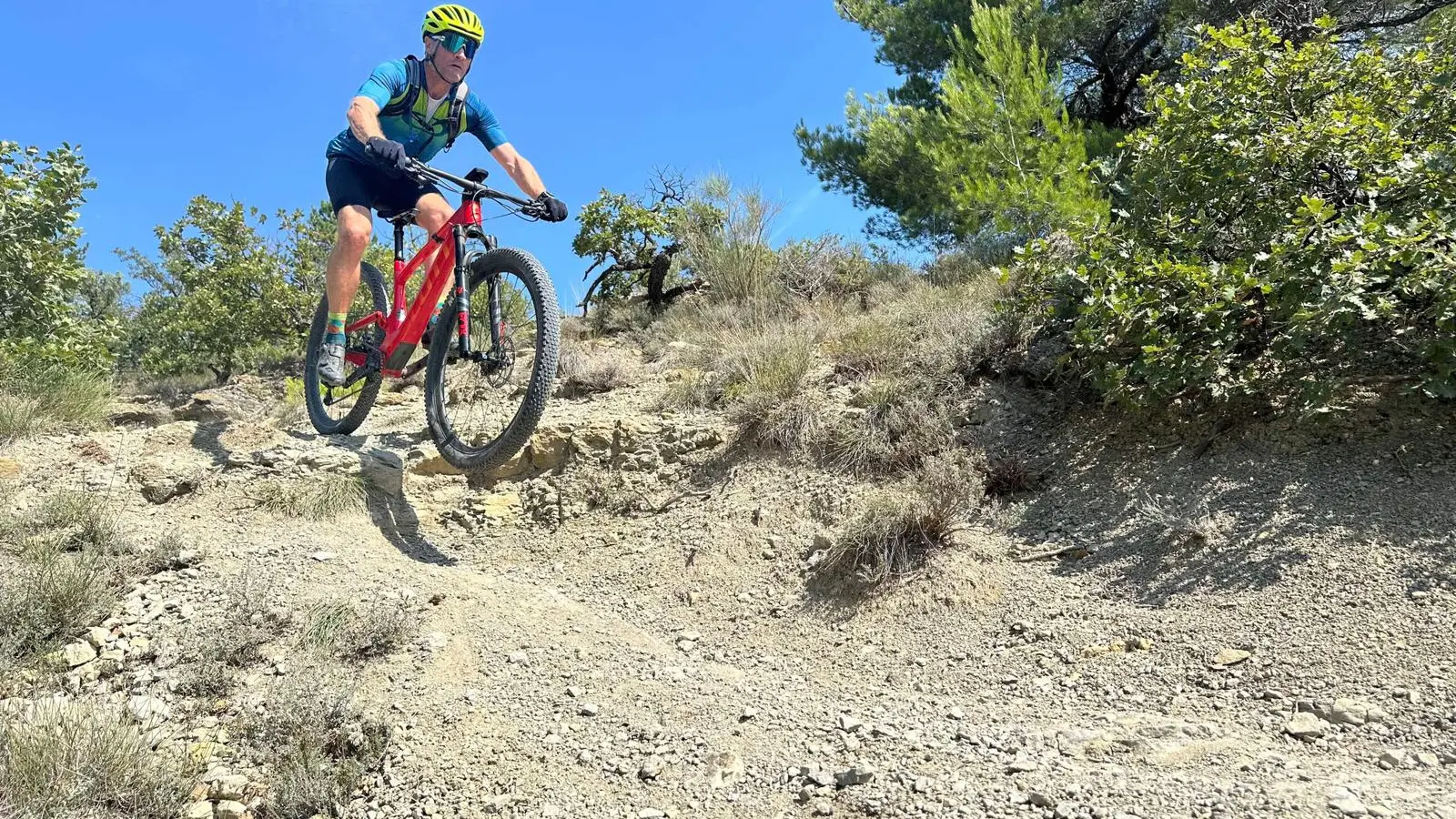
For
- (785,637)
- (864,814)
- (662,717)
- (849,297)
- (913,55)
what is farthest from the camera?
(913,55)

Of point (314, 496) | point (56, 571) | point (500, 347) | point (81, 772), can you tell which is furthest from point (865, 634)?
point (56, 571)

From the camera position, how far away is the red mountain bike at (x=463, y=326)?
401 centimetres

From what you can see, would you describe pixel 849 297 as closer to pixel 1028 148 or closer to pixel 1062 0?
pixel 1028 148

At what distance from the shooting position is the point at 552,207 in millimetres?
4332

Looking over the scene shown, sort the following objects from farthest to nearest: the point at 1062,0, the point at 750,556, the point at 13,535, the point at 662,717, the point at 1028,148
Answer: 1. the point at 1062,0
2. the point at 1028,148
3. the point at 750,556
4. the point at 13,535
5. the point at 662,717

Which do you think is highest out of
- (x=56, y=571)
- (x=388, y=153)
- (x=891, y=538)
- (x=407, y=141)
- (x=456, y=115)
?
(x=456, y=115)

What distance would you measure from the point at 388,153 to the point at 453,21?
99 cm

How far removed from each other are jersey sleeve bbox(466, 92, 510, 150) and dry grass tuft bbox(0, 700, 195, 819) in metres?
3.52

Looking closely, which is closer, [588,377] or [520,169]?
[520,169]

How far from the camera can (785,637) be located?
139 inches

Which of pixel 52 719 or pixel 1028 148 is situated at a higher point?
pixel 1028 148

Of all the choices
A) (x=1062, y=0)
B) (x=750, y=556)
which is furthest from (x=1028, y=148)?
(x=750, y=556)

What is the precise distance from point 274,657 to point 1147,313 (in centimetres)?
426

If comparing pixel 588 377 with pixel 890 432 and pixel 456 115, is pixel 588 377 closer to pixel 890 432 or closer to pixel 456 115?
pixel 456 115
